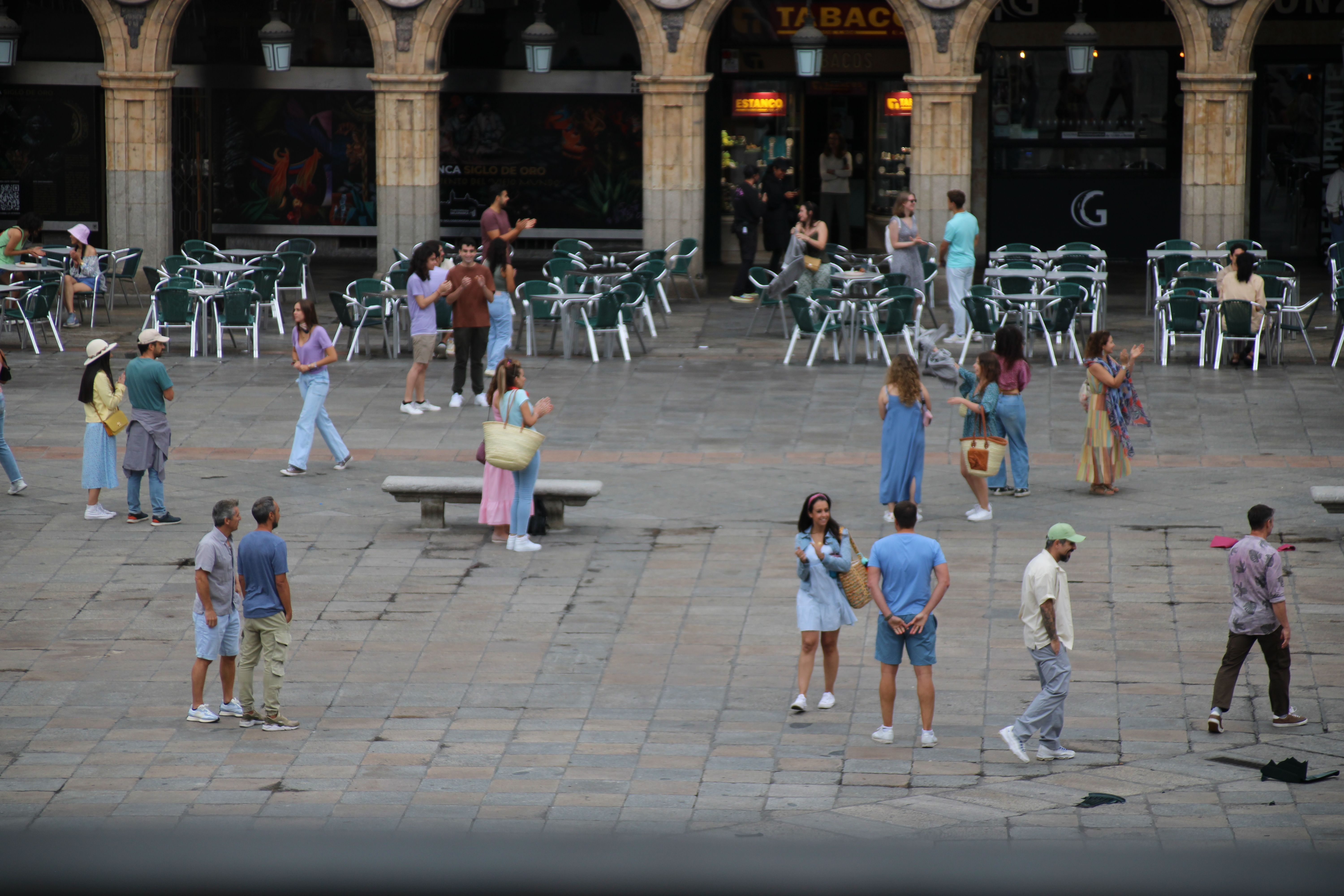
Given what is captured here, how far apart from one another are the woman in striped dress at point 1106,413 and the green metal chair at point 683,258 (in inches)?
375

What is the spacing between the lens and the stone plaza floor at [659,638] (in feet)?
24.9

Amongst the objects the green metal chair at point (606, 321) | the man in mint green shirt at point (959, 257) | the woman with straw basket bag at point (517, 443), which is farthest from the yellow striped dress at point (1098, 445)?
the green metal chair at point (606, 321)

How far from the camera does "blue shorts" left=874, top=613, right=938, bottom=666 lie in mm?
8312

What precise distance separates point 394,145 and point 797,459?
10.5 metres

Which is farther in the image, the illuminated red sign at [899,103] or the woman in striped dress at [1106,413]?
the illuminated red sign at [899,103]

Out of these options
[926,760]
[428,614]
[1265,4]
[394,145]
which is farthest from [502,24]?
[926,760]

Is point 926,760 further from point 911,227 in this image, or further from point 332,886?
point 911,227

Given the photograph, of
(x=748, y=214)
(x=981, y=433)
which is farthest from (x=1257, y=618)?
(x=748, y=214)

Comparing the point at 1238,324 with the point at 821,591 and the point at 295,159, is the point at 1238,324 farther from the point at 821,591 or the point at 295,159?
the point at 295,159

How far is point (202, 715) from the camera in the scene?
8.76m

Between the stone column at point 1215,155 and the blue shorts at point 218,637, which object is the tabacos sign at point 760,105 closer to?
the stone column at point 1215,155

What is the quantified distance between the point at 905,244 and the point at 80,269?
10.4 m

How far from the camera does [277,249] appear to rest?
882 inches

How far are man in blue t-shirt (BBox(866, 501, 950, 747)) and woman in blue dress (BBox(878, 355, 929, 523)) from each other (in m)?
3.54
